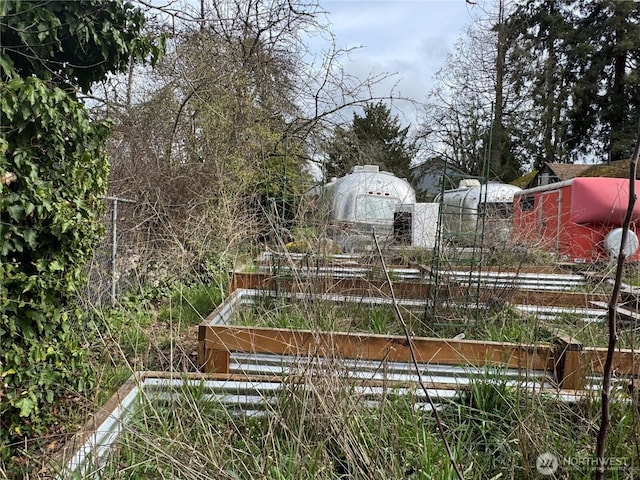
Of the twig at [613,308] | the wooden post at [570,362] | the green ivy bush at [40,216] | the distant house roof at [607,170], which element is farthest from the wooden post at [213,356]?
the distant house roof at [607,170]

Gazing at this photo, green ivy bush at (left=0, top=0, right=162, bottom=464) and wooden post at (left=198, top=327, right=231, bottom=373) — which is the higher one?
green ivy bush at (left=0, top=0, right=162, bottom=464)

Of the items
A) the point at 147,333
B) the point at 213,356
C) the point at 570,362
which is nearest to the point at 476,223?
the point at 570,362

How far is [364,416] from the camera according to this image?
6.37 feet

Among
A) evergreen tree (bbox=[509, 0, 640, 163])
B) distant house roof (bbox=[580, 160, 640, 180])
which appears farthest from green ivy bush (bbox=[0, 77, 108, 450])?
evergreen tree (bbox=[509, 0, 640, 163])

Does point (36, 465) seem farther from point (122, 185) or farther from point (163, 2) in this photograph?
point (122, 185)

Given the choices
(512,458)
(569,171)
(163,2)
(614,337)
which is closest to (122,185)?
(163,2)

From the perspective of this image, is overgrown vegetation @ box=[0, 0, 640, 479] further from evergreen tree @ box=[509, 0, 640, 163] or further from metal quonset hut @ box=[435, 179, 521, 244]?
evergreen tree @ box=[509, 0, 640, 163]

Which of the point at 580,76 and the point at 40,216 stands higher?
the point at 580,76

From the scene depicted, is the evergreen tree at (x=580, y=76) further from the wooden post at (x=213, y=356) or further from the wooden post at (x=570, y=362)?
the wooden post at (x=213, y=356)

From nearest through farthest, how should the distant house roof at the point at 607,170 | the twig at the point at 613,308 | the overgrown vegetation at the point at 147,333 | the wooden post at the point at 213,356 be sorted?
the twig at the point at 613,308, the overgrown vegetation at the point at 147,333, the wooden post at the point at 213,356, the distant house roof at the point at 607,170

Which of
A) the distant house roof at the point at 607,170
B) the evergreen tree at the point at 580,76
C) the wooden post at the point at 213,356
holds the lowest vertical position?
the wooden post at the point at 213,356

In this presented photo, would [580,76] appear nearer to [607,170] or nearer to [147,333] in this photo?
[607,170]

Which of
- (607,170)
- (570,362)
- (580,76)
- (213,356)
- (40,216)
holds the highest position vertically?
(580,76)

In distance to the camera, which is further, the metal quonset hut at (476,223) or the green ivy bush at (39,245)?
the metal quonset hut at (476,223)
